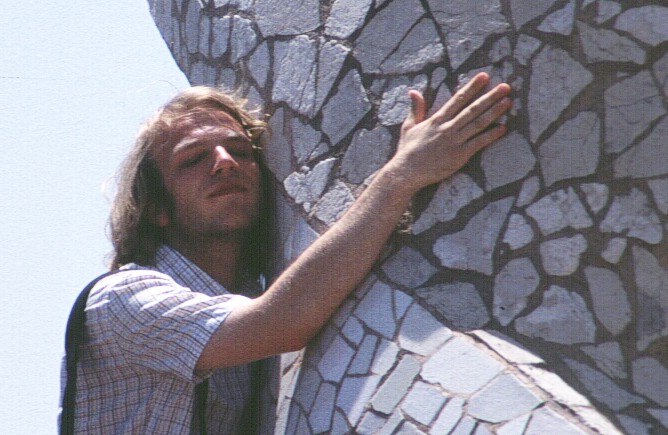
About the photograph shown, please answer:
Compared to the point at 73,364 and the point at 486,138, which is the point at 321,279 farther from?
the point at 73,364

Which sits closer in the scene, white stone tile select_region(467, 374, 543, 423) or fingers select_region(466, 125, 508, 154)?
Answer: white stone tile select_region(467, 374, 543, 423)

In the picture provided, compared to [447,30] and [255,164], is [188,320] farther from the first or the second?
[447,30]

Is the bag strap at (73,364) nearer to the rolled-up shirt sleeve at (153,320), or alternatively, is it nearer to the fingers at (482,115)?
the rolled-up shirt sleeve at (153,320)

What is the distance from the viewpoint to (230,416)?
16.8 ft

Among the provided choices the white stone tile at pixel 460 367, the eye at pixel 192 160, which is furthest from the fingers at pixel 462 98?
the eye at pixel 192 160

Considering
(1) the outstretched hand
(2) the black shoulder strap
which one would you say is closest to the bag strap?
(2) the black shoulder strap

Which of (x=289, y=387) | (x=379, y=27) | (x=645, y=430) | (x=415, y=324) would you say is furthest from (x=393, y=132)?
(x=645, y=430)

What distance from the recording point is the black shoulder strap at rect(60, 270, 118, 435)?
4.93 metres

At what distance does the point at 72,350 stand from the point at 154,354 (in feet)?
1.24

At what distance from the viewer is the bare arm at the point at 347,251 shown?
14.4 ft

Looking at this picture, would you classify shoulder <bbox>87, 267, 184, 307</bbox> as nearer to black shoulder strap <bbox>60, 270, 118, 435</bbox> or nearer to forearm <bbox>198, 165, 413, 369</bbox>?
black shoulder strap <bbox>60, 270, 118, 435</bbox>

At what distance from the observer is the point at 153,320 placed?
15.3 ft

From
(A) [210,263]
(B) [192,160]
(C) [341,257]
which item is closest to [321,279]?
(C) [341,257]

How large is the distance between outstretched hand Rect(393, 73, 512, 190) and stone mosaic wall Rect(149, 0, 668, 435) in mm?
42
